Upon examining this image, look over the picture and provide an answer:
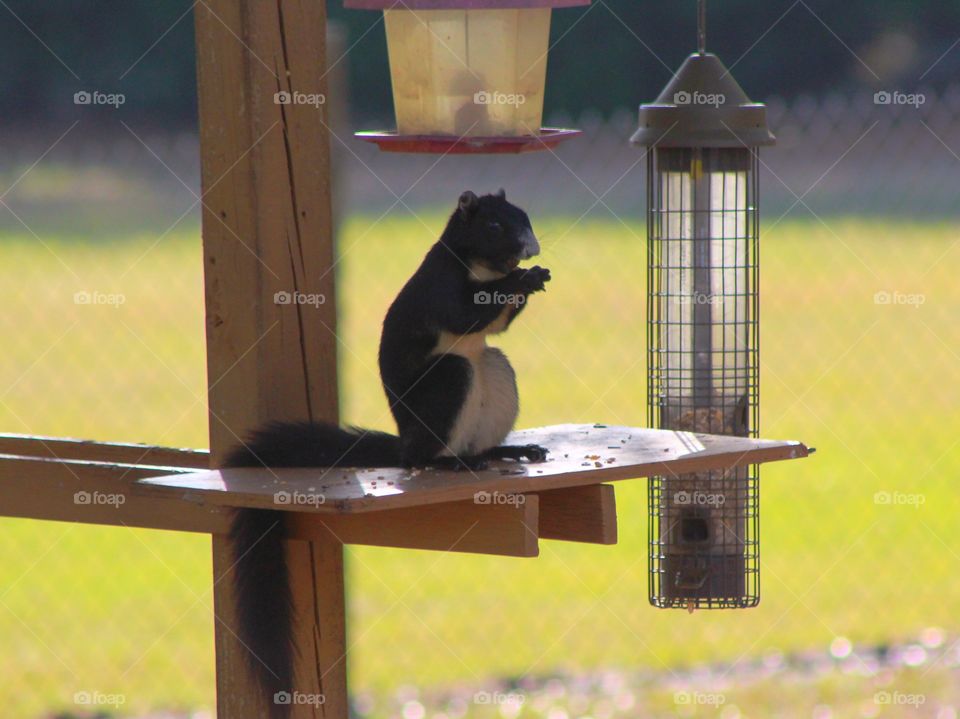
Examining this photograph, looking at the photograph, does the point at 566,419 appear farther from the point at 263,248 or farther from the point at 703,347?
the point at 263,248

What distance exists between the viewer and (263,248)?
9.37ft

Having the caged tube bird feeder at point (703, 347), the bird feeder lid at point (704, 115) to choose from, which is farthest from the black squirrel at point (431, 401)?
the caged tube bird feeder at point (703, 347)

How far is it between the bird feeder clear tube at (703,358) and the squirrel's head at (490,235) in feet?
2.02

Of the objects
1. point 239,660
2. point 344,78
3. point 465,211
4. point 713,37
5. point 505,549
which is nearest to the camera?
point 505,549

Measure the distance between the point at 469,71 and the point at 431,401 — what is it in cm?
68

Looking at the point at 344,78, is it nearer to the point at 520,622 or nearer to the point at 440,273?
the point at 440,273

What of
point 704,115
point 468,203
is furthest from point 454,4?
point 704,115

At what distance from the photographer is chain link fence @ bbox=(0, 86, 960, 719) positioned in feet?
15.6

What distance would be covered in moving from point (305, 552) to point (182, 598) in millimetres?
2710

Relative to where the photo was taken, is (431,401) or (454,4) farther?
(431,401)

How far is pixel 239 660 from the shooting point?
2822mm

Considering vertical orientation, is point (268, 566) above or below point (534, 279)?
below

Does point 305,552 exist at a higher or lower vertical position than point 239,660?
higher

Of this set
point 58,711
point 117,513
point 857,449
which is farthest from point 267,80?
point 857,449
